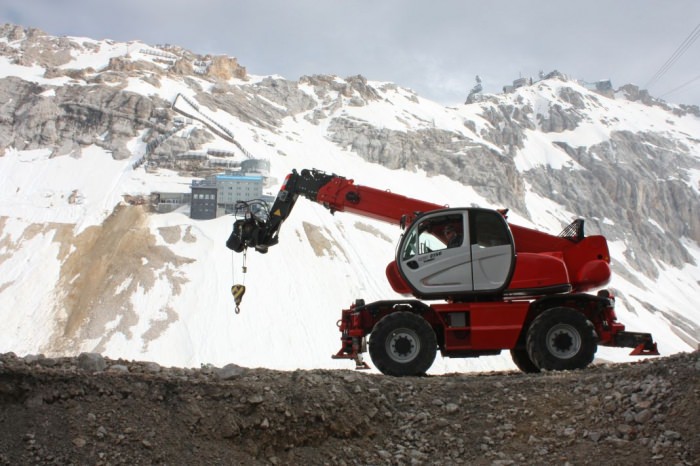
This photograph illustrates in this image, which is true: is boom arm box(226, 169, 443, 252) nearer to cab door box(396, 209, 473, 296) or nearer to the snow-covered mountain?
cab door box(396, 209, 473, 296)

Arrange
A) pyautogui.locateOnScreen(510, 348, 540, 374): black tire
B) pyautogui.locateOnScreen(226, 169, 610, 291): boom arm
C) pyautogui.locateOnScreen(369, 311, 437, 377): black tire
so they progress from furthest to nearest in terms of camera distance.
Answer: pyautogui.locateOnScreen(510, 348, 540, 374): black tire → pyautogui.locateOnScreen(226, 169, 610, 291): boom arm → pyautogui.locateOnScreen(369, 311, 437, 377): black tire

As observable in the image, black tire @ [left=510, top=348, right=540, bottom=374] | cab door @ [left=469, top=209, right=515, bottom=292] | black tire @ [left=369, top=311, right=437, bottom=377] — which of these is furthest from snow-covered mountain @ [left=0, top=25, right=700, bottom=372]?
cab door @ [left=469, top=209, right=515, bottom=292]

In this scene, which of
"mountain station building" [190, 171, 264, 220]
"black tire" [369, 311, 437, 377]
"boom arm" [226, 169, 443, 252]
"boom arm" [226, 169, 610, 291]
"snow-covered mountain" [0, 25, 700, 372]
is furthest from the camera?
"mountain station building" [190, 171, 264, 220]

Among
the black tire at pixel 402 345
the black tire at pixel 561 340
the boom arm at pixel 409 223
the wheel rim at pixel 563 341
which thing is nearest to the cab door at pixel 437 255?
the boom arm at pixel 409 223

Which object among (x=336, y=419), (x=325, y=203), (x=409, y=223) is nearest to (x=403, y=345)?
(x=409, y=223)

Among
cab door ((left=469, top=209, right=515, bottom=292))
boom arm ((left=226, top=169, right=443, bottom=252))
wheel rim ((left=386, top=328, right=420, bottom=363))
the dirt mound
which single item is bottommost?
the dirt mound

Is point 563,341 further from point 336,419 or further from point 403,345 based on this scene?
point 336,419

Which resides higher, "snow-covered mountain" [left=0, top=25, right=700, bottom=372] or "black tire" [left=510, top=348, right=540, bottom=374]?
"snow-covered mountain" [left=0, top=25, right=700, bottom=372]

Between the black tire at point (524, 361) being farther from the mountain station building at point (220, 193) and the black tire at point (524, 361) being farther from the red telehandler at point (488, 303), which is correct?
the mountain station building at point (220, 193)

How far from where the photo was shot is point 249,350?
3875 cm

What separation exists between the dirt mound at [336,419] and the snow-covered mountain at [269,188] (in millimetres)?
31923

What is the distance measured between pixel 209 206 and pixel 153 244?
8.82 metres

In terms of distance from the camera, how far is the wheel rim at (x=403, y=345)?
9211 mm

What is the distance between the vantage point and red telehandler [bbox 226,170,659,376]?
922 centimetres
